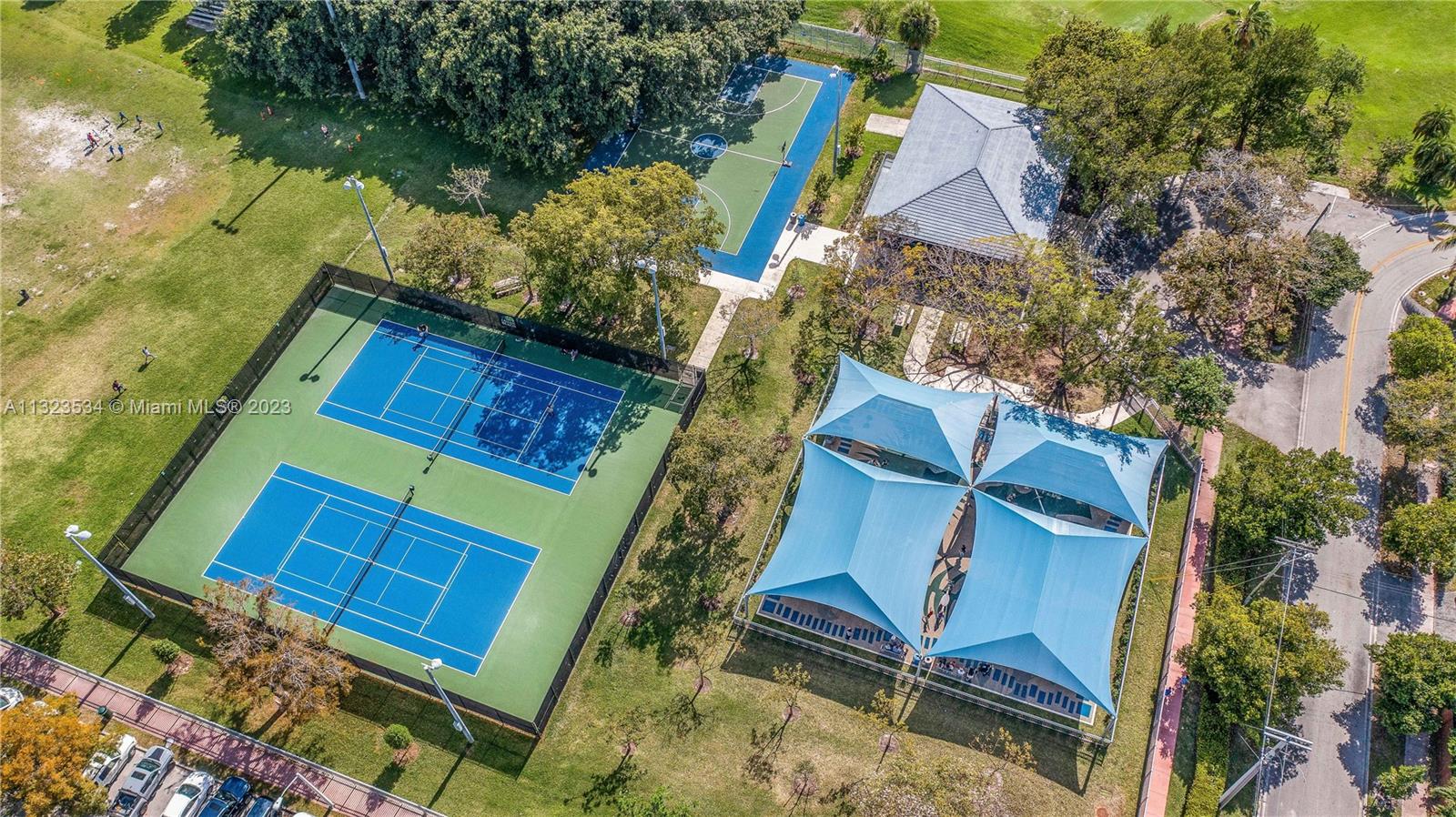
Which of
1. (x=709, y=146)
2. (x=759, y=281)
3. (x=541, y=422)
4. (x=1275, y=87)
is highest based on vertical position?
(x=1275, y=87)

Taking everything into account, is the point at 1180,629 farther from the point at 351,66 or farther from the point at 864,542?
the point at 351,66

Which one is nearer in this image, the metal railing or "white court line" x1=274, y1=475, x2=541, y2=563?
"white court line" x1=274, y1=475, x2=541, y2=563

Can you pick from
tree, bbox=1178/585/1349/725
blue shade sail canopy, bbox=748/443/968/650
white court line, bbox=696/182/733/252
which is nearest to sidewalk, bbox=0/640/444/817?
blue shade sail canopy, bbox=748/443/968/650

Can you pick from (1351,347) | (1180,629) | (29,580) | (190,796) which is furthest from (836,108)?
(190,796)

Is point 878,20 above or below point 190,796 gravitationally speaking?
above

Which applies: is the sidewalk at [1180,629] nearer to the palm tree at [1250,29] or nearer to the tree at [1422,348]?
the tree at [1422,348]

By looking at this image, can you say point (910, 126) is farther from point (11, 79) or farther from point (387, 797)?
point (11, 79)

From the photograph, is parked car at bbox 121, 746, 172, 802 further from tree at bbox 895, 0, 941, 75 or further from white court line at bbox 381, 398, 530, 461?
tree at bbox 895, 0, 941, 75

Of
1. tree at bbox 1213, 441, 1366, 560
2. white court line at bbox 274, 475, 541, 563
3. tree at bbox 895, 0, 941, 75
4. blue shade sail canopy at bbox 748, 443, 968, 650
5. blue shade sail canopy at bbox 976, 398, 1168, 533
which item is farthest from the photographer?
tree at bbox 895, 0, 941, 75
